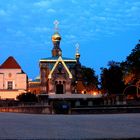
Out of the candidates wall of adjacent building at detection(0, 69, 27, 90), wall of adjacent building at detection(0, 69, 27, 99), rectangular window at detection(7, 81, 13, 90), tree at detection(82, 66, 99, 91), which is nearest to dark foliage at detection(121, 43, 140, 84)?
wall of adjacent building at detection(0, 69, 27, 90)

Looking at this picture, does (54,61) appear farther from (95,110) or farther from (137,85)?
(95,110)

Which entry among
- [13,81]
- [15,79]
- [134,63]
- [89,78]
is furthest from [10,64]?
[134,63]

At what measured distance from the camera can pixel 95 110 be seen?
45.1 metres

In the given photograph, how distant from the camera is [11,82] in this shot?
382 ft

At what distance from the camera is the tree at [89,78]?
131 metres

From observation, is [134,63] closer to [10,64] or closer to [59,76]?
[59,76]

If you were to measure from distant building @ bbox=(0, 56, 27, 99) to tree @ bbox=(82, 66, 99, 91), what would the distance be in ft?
67.1

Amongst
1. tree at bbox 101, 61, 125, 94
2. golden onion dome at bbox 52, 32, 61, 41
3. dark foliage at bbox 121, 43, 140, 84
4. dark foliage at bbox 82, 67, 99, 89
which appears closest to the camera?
dark foliage at bbox 121, 43, 140, 84

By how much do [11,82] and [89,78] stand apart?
87.3 ft

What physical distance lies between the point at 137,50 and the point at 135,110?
153 feet

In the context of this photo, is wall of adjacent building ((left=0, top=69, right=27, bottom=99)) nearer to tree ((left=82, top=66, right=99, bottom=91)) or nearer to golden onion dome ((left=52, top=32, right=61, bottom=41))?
golden onion dome ((left=52, top=32, right=61, bottom=41))

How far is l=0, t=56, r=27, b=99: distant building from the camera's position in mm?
114875

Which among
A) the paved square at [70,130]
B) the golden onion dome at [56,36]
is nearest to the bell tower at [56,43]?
the golden onion dome at [56,36]

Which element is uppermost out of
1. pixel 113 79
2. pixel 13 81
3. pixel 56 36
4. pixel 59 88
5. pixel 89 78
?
pixel 56 36
